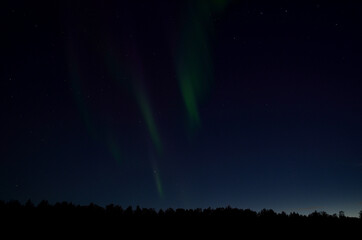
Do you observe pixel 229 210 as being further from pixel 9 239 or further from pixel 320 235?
pixel 9 239

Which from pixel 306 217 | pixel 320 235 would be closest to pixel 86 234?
pixel 320 235

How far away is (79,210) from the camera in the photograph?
113ft

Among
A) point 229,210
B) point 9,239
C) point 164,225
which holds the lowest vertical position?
point 9,239

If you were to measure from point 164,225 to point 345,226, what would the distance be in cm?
2803

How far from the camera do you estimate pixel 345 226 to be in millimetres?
38250

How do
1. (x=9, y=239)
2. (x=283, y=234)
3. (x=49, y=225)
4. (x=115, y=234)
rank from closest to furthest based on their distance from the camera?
(x=9, y=239), (x=49, y=225), (x=115, y=234), (x=283, y=234)

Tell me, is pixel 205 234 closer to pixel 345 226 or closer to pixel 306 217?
pixel 306 217

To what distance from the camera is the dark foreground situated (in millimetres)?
28656

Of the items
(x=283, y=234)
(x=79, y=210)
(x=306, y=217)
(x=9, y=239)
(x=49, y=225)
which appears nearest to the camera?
(x=9, y=239)

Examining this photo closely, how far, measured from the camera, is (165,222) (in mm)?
36188

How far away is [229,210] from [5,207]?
33890 millimetres

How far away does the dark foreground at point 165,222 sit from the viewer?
28656 mm

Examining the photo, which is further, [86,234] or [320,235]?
[320,235]

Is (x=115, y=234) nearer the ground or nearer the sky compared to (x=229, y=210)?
nearer the ground
